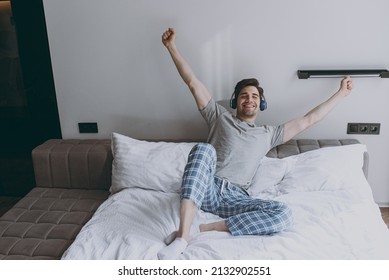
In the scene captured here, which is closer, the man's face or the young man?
the young man

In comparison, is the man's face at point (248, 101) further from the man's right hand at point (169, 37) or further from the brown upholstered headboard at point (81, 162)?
the man's right hand at point (169, 37)

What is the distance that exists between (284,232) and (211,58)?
1.16 metres

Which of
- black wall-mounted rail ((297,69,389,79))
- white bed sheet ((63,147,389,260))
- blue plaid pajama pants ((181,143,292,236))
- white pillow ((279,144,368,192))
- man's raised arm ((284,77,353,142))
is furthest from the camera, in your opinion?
black wall-mounted rail ((297,69,389,79))

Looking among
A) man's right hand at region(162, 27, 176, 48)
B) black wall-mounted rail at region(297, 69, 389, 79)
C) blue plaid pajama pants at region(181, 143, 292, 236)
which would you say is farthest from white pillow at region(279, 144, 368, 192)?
man's right hand at region(162, 27, 176, 48)

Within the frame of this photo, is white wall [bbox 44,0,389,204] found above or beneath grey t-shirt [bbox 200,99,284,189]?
above

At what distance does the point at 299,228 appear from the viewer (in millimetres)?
1812

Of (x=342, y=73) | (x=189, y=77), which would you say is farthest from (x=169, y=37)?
(x=342, y=73)

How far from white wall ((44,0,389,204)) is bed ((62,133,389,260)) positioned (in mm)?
285

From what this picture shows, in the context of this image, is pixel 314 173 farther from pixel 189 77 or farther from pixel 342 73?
pixel 189 77

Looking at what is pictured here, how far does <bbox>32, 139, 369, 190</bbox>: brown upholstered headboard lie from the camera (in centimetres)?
245

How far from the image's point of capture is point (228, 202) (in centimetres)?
197

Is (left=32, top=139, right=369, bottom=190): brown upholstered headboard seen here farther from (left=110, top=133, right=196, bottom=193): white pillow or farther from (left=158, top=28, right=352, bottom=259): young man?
(left=158, top=28, right=352, bottom=259): young man

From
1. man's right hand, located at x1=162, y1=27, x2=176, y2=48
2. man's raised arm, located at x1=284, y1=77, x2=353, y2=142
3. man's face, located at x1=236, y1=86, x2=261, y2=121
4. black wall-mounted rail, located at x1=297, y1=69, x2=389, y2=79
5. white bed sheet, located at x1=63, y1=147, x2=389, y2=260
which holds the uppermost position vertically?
man's right hand, located at x1=162, y1=27, x2=176, y2=48

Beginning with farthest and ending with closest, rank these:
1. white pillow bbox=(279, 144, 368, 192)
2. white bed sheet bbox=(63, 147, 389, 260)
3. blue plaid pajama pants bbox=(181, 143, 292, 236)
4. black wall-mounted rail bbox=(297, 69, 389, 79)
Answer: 1. black wall-mounted rail bbox=(297, 69, 389, 79)
2. white pillow bbox=(279, 144, 368, 192)
3. blue plaid pajama pants bbox=(181, 143, 292, 236)
4. white bed sheet bbox=(63, 147, 389, 260)
